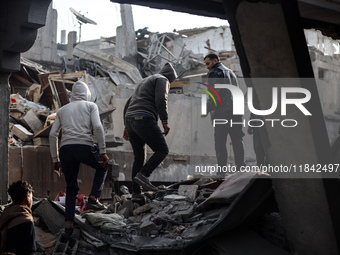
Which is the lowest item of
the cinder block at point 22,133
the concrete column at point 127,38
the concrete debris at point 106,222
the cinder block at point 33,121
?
the concrete debris at point 106,222

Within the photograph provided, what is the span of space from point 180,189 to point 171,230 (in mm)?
1390

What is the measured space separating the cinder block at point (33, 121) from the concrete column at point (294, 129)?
9.66 meters

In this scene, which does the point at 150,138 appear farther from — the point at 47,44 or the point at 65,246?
the point at 47,44

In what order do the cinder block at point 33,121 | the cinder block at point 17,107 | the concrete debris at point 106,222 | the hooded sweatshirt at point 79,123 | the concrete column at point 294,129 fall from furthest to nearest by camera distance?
the cinder block at point 17,107 → the cinder block at point 33,121 → the concrete debris at point 106,222 → the hooded sweatshirt at point 79,123 → the concrete column at point 294,129

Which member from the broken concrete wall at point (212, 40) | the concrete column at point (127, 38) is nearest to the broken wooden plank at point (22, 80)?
the concrete column at point (127, 38)

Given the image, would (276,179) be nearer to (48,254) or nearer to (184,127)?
(48,254)

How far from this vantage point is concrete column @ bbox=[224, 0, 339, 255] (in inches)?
187

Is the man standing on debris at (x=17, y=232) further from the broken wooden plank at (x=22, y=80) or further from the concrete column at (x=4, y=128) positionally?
the broken wooden plank at (x=22, y=80)

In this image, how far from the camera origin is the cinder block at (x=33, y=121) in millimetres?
13730

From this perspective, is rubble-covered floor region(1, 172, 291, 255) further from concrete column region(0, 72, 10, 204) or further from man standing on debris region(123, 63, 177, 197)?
concrete column region(0, 72, 10, 204)

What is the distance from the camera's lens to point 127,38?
97.1 ft

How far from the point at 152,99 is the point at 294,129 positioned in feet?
9.43

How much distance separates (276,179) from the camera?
509 cm

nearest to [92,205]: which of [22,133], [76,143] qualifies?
[76,143]
